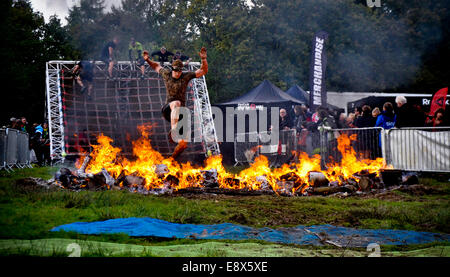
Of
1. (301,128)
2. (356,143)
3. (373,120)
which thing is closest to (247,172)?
(356,143)

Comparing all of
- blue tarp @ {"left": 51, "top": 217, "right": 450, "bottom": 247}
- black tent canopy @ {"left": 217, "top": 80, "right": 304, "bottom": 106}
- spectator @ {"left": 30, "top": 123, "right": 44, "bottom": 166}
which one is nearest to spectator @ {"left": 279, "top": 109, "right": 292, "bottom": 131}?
black tent canopy @ {"left": 217, "top": 80, "right": 304, "bottom": 106}

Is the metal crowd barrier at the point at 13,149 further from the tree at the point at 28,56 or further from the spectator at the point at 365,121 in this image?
the spectator at the point at 365,121

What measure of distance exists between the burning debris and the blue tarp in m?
4.09

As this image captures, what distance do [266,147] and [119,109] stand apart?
6.48 meters

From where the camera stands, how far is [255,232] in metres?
5.91

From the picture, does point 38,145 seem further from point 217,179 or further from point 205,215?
point 205,215

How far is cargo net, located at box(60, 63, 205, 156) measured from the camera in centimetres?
1803

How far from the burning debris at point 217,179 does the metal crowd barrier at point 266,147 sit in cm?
320

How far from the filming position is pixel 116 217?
259 inches

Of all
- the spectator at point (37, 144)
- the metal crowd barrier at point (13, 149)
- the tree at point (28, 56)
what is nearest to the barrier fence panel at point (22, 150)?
the metal crowd barrier at point (13, 149)

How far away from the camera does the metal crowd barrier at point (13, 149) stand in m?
13.8

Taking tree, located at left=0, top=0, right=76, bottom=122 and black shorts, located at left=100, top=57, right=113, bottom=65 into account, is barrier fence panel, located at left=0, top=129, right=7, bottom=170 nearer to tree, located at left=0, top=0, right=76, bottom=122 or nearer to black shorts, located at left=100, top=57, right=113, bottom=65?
black shorts, located at left=100, top=57, right=113, bottom=65
